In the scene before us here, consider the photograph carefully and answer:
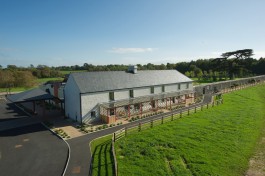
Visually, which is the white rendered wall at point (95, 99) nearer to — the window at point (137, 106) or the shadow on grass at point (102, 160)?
the window at point (137, 106)

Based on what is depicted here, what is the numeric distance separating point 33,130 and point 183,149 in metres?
18.6

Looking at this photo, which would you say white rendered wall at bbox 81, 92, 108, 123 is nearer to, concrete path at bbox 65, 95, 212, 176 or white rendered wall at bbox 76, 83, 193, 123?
white rendered wall at bbox 76, 83, 193, 123

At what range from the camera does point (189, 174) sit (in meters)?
14.4

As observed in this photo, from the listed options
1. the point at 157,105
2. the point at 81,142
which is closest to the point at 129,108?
the point at 157,105

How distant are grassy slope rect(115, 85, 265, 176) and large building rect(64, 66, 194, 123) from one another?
8.07 metres

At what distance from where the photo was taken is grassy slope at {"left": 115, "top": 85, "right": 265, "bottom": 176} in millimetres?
15141

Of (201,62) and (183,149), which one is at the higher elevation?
(201,62)

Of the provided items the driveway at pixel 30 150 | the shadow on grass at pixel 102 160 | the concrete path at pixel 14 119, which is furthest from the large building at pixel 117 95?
the shadow on grass at pixel 102 160

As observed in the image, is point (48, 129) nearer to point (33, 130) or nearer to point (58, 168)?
point (33, 130)

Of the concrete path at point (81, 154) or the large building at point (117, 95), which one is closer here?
the concrete path at point (81, 154)

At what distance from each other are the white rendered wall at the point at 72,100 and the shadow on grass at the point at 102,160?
10.1m

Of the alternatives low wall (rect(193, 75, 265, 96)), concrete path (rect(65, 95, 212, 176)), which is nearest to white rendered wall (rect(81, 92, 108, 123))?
concrete path (rect(65, 95, 212, 176))

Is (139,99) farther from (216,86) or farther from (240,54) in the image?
(240,54)

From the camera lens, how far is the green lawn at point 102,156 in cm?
1485
